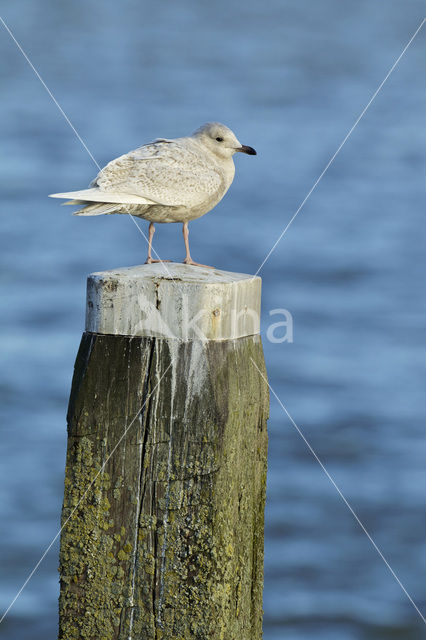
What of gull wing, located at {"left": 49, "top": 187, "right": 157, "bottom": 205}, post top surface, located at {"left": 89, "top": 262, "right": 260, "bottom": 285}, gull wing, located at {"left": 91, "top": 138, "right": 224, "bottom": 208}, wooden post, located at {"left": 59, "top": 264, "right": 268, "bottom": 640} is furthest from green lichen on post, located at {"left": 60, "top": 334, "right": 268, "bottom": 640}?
gull wing, located at {"left": 91, "top": 138, "right": 224, "bottom": 208}

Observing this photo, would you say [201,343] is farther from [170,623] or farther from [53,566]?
[53,566]

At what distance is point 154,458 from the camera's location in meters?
2.97

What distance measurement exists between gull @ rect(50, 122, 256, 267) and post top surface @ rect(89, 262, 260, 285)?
2.08 feet

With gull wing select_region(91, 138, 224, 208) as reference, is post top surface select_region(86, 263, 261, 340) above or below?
below

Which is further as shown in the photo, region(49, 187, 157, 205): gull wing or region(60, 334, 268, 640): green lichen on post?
region(49, 187, 157, 205): gull wing

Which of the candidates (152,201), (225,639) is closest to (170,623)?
(225,639)

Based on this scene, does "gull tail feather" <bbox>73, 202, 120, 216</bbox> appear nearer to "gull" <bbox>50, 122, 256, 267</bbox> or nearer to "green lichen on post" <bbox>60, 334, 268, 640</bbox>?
"gull" <bbox>50, 122, 256, 267</bbox>

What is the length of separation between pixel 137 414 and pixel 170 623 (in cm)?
66

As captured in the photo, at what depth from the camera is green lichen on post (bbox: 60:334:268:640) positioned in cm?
296

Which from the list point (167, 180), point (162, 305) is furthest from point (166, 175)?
point (162, 305)

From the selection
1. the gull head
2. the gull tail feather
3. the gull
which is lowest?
the gull tail feather

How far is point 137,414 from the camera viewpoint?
2961mm

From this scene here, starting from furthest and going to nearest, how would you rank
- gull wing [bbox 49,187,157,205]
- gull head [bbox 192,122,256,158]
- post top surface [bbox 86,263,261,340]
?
gull head [bbox 192,122,256,158]
gull wing [bbox 49,187,157,205]
post top surface [bbox 86,263,261,340]

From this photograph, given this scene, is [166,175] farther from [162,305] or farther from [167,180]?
[162,305]
